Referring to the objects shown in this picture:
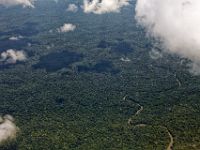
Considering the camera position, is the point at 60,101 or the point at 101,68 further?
the point at 101,68

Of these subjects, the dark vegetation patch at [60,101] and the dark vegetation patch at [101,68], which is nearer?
the dark vegetation patch at [60,101]

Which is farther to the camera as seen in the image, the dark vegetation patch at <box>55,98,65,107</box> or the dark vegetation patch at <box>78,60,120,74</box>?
the dark vegetation patch at <box>78,60,120,74</box>

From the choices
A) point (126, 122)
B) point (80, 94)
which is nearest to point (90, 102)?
point (80, 94)

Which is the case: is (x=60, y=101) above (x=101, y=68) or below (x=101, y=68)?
above

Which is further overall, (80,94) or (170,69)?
(170,69)

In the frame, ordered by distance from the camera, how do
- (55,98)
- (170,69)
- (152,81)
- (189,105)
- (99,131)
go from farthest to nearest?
(170,69), (152,81), (55,98), (189,105), (99,131)

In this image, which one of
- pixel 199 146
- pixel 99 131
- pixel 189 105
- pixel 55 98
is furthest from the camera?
pixel 55 98

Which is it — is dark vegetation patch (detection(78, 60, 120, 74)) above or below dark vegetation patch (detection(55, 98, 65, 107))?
below

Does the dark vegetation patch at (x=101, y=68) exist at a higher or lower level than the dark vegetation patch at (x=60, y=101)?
lower

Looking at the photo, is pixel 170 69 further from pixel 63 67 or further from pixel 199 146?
pixel 199 146
